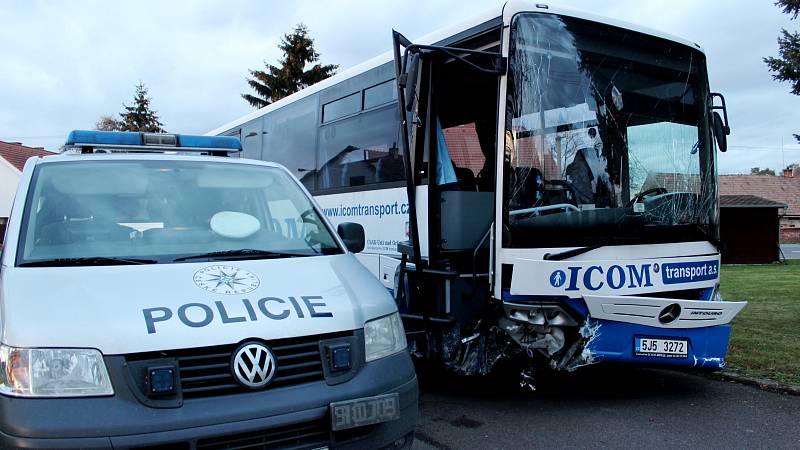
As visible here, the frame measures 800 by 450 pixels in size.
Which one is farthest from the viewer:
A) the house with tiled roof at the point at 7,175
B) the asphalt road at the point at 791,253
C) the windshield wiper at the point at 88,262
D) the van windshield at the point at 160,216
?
the asphalt road at the point at 791,253

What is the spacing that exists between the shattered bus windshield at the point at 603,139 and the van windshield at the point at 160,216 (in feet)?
5.66

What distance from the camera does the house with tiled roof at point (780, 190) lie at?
5738cm

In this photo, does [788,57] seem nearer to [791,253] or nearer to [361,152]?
[361,152]

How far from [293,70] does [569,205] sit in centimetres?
3227

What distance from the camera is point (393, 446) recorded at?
3232mm

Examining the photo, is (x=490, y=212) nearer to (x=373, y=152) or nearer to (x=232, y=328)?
(x=373, y=152)

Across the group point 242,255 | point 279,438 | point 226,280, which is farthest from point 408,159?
point 279,438

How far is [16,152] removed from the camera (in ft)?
135

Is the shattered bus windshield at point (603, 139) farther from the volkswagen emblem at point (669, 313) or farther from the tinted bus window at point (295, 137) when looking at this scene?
the tinted bus window at point (295, 137)

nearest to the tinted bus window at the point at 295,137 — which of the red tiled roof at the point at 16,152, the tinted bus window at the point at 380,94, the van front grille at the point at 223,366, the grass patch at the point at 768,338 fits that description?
the tinted bus window at the point at 380,94

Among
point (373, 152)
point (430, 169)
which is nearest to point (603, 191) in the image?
point (430, 169)

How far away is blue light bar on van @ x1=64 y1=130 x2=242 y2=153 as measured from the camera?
5.02 meters

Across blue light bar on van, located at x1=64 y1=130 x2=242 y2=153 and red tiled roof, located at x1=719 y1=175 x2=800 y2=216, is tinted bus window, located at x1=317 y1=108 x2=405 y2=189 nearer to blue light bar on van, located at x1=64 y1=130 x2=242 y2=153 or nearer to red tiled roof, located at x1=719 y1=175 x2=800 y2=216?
blue light bar on van, located at x1=64 y1=130 x2=242 y2=153

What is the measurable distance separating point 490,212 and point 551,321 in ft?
4.09
